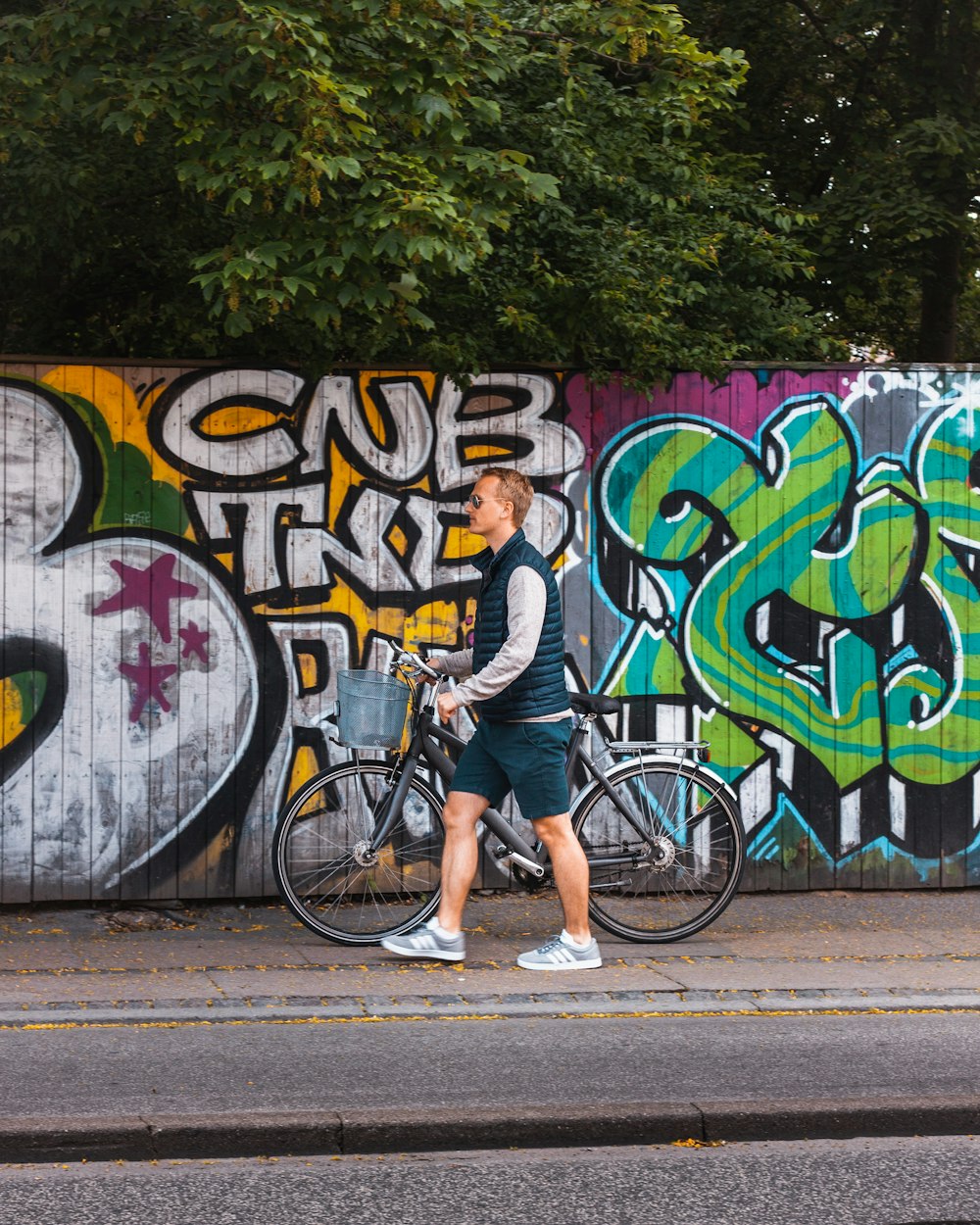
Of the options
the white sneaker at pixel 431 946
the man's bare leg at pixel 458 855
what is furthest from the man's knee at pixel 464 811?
the white sneaker at pixel 431 946

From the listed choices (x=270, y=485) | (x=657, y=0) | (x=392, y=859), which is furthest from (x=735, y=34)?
(x=392, y=859)

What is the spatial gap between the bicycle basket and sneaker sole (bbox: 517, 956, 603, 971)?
3.59ft

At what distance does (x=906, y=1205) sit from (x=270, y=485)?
4.64 m

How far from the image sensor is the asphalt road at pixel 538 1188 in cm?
419

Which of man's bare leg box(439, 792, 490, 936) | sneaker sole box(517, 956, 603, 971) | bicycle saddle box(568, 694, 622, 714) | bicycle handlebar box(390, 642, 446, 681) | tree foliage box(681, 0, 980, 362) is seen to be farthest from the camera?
tree foliage box(681, 0, 980, 362)

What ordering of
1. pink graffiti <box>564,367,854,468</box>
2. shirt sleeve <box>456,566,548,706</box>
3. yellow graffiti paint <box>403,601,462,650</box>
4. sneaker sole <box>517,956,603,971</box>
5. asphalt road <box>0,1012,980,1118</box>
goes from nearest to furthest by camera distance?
asphalt road <box>0,1012,980,1118</box> → shirt sleeve <box>456,566,548,706</box> → sneaker sole <box>517,956,603,971</box> → yellow graffiti paint <box>403,601,462,650</box> → pink graffiti <box>564,367,854,468</box>

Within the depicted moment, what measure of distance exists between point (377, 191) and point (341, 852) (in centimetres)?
293

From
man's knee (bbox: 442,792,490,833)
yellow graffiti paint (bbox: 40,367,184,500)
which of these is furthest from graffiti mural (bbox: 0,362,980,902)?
man's knee (bbox: 442,792,490,833)

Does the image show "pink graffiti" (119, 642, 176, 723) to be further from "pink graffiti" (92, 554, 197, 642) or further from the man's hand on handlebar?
the man's hand on handlebar

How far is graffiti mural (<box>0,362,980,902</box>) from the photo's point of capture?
758cm

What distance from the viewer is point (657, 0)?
37.1 ft

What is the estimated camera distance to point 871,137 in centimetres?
1215

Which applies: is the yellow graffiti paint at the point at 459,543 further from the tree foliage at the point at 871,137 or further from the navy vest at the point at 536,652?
the tree foliage at the point at 871,137

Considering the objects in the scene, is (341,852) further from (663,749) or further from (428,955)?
(663,749)
